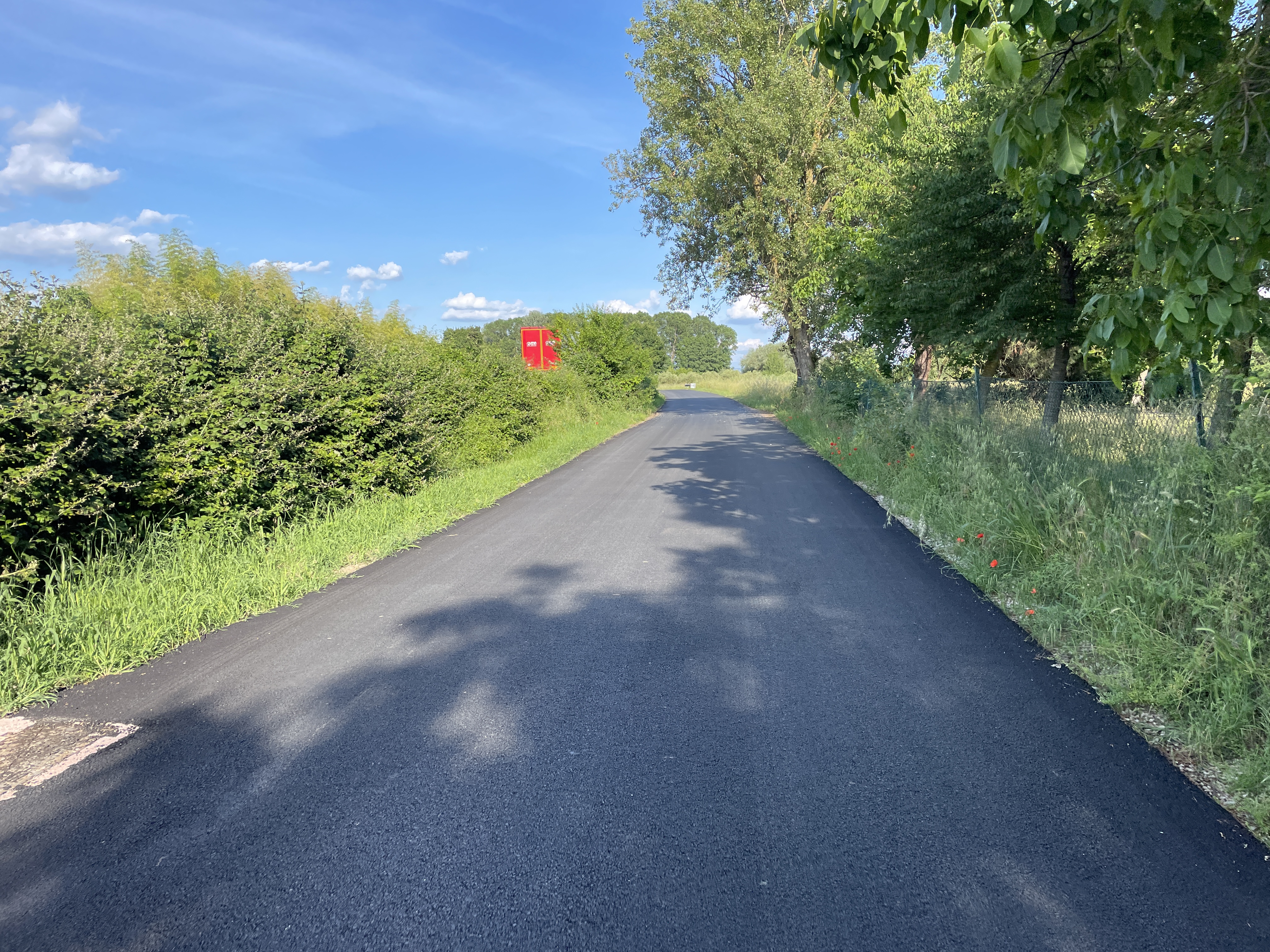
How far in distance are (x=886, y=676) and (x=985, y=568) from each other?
2.38 m

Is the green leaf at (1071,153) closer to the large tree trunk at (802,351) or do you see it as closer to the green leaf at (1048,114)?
the green leaf at (1048,114)

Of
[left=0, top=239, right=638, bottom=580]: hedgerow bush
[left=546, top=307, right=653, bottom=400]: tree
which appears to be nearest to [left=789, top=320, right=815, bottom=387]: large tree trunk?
[left=546, top=307, right=653, bottom=400]: tree

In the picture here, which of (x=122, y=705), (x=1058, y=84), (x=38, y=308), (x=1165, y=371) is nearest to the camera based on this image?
(x=1058, y=84)

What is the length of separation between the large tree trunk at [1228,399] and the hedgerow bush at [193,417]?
798cm

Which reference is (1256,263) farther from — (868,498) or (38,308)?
(38,308)

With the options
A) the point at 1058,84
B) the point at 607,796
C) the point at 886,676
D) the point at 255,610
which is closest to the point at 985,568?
the point at 886,676

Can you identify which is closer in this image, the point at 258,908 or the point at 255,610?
the point at 258,908

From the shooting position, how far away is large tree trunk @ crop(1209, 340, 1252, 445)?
4695 millimetres

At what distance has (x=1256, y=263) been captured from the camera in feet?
10.1

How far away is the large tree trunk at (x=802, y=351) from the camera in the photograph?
26.5 meters

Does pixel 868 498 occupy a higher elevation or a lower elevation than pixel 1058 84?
lower

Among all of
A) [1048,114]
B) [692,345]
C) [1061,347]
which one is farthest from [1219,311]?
[692,345]

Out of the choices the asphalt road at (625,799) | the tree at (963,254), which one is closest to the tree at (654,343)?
the tree at (963,254)

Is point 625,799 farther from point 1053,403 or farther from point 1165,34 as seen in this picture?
point 1053,403
